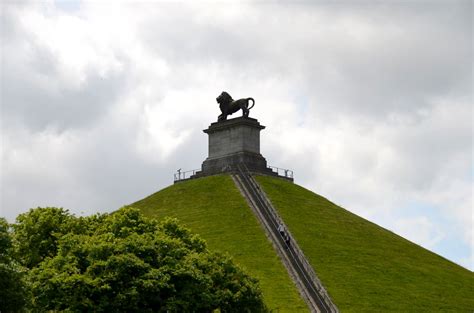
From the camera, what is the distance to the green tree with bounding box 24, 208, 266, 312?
55.8 m

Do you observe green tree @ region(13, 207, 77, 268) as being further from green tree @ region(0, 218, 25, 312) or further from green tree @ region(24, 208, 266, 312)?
green tree @ region(0, 218, 25, 312)

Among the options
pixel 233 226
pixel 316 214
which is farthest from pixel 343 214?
pixel 233 226

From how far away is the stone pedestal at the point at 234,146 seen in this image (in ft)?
333

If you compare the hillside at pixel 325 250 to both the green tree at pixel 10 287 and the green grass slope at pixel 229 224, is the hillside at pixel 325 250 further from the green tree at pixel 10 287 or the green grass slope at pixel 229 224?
the green tree at pixel 10 287

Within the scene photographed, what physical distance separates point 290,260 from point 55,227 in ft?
77.9

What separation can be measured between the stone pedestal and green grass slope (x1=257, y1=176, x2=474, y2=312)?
324 cm

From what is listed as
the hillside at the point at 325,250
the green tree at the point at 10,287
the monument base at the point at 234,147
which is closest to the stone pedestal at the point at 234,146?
the monument base at the point at 234,147

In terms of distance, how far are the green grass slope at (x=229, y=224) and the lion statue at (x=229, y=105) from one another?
8.11m

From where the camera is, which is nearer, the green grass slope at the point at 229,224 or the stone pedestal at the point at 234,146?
the green grass slope at the point at 229,224

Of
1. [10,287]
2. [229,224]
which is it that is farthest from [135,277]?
[229,224]

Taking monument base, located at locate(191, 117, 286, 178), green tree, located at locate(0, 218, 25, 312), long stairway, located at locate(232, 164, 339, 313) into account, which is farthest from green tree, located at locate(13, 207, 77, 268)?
monument base, located at locate(191, 117, 286, 178)

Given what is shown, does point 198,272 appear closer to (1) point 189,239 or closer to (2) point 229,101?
(1) point 189,239

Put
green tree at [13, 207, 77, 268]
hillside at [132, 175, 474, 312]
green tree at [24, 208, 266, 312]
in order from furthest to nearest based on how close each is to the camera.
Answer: hillside at [132, 175, 474, 312]
green tree at [13, 207, 77, 268]
green tree at [24, 208, 266, 312]

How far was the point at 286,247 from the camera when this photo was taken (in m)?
82.4
